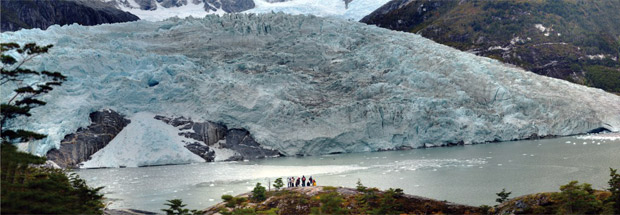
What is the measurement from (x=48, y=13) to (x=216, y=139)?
106755mm

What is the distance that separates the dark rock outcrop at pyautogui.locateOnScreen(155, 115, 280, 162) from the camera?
51281 millimetres

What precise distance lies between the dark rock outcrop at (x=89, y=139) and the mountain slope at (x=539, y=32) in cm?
8432

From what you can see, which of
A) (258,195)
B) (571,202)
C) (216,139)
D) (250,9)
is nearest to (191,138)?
(216,139)

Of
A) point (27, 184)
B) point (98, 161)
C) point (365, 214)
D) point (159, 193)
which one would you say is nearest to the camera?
point (27, 184)

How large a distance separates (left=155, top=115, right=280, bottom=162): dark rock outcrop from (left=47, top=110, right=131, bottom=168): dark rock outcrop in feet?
14.1

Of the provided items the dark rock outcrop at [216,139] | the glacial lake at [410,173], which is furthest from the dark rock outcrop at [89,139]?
the dark rock outcrop at [216,139]

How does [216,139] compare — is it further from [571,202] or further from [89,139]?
[571,202]

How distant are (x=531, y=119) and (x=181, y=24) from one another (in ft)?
148

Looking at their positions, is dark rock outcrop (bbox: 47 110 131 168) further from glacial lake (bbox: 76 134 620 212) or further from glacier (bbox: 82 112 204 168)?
glacial lake (bbox: 76 134 620 212)

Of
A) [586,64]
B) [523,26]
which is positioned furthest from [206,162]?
[523,26]

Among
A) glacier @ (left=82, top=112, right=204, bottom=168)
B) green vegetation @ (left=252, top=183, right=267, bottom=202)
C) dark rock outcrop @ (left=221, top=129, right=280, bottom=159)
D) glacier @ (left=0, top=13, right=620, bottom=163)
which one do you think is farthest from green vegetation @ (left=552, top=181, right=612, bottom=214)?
glacier @ (left=82, top=112, right=204, bottom=168)

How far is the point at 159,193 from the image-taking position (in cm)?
3103

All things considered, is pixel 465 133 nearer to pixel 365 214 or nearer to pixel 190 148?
pixel 190 148

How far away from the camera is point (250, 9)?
600 ft
